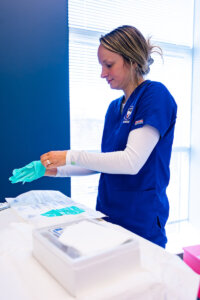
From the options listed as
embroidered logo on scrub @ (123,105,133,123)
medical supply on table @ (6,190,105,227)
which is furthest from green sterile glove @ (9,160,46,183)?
embroidered logo on scrub @ (123,105,133,123)

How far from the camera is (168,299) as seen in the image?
0.46 m

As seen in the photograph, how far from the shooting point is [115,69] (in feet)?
3.16

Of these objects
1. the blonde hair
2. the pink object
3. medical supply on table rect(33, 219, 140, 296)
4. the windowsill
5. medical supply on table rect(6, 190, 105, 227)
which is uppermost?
the blonde hair

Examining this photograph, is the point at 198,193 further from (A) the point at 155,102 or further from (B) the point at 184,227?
(A) the point at 155,102

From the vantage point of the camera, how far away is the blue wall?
132 cm

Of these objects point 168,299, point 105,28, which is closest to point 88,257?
point 168,299

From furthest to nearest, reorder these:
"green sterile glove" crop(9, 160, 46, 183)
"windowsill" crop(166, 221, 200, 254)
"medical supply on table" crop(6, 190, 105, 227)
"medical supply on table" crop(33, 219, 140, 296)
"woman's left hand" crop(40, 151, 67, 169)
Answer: "windowsill" crop(166, 221, 200, 254), "green sterile glove" crop(9, 160, 46, 183), "woman's left hand" crop(40, 151, 67, 169), "medical supply on table" crop(6, 190, 105, 227), "medical supply on table" crop(33, 219, 140, 296)

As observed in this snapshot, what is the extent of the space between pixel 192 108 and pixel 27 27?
1533 mm

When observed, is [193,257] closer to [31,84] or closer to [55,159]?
[55,159]

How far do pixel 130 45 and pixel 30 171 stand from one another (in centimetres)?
62

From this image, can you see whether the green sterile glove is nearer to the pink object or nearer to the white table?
the white table

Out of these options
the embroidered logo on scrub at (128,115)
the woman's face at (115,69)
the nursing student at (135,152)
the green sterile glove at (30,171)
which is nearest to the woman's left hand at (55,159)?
the nursing student at (135,152)

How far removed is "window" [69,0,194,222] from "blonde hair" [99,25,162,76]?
2.62ft

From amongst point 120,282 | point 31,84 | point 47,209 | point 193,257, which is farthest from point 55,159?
point 193,257
